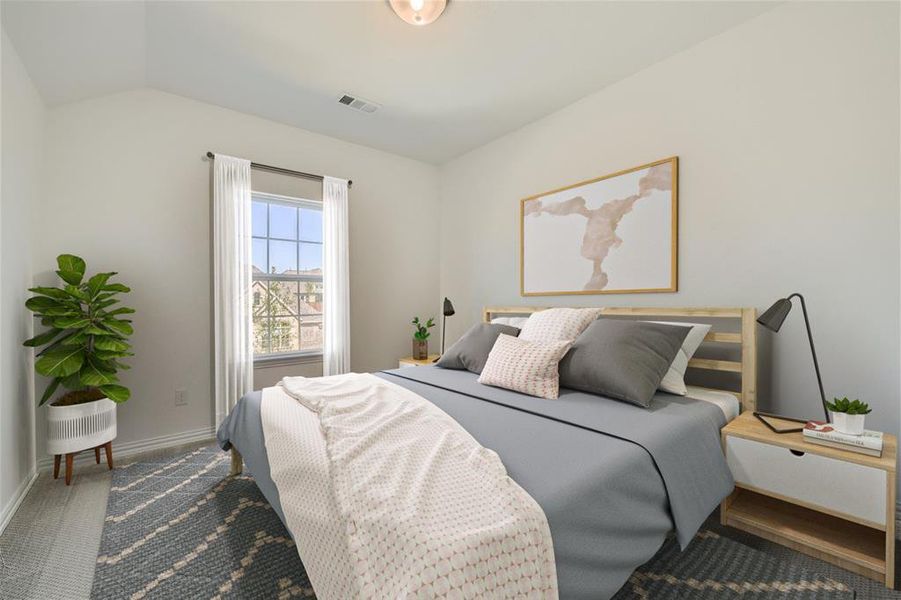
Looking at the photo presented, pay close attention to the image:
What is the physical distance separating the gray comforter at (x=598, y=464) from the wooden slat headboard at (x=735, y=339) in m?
0.35

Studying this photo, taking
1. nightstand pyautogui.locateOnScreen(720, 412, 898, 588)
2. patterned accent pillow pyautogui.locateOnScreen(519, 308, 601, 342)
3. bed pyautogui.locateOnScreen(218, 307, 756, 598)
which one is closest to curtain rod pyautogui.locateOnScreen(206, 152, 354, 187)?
bed pyautogui.locateOnScreen(218, 307, 756, 598)

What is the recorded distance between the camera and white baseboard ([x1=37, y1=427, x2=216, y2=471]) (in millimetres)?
2598

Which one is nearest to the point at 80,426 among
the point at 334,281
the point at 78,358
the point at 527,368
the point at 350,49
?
the point at 78,358

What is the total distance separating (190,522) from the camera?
1.91m

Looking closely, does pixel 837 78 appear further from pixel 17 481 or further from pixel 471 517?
pixel 17 481

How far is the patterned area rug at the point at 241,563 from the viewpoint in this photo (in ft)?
4.79

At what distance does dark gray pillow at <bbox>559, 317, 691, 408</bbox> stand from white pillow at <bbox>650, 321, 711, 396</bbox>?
3.6 inches

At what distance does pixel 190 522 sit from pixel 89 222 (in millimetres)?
2107

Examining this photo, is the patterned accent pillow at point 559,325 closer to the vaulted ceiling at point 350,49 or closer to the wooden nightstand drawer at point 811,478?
the wooden nightstand drawer at point 811,478

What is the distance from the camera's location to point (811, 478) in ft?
5.26

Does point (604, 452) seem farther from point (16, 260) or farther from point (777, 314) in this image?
point (16, 260)

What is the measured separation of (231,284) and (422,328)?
5.72ft

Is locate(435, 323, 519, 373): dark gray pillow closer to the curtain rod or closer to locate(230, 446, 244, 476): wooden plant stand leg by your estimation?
locate(230, 446, 244, 476): wooden plant stand leg

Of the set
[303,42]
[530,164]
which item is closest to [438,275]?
[530,164]
